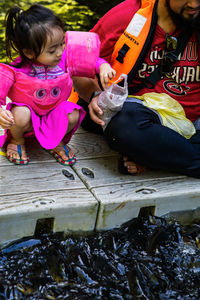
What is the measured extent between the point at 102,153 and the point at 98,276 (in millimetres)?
999

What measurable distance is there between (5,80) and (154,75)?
40.5 inches

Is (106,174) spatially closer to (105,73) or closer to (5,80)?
(105,73)

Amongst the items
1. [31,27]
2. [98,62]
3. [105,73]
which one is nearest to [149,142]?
[105,73]

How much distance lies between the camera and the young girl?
7.93ft

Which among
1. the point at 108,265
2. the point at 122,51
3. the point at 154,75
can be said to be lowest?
the point at 108,265

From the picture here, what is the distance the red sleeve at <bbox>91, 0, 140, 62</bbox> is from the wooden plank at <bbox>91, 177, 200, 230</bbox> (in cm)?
99

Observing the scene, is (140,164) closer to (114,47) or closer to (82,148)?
(82,148)

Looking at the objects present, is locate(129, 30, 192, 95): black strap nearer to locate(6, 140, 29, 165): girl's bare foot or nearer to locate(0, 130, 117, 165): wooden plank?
locate(0, 130, 117, 165): wooden plank

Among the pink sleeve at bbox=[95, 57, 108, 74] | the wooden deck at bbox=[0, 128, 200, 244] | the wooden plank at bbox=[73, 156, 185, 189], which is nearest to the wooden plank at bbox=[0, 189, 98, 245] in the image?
the wooden deck at bbox=[0, 128, 200, 244]

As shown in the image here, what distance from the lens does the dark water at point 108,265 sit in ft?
7.08

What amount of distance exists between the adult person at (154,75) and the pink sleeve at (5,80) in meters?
0.58

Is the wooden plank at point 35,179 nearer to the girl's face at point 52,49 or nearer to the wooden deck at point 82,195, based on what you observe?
the wooden deck at point 82,195

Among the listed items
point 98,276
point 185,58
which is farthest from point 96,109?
point 98,276

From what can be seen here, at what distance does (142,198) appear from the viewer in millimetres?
2570
